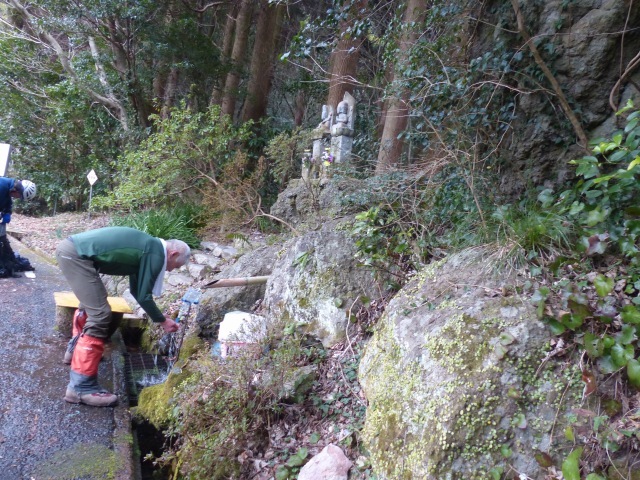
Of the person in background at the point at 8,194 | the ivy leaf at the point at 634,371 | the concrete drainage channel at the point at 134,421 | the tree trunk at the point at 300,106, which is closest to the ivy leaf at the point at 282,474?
the concrete drainage channel at the point at 134,421

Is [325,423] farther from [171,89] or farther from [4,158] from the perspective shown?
[171,89]

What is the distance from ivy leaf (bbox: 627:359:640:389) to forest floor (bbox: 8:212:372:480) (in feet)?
4.99

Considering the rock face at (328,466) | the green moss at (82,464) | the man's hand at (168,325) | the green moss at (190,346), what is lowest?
the green moss at (190,346)

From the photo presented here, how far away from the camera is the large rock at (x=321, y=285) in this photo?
4306 millimetres

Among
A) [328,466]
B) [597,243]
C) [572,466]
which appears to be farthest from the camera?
[328,466]

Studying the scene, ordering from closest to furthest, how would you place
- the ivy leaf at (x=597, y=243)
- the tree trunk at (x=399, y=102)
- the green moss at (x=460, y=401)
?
the green moss at (x=460, y=401)
the ivy leaf at (x=597, y=243)
the tree trunk at (x=399, y=102)

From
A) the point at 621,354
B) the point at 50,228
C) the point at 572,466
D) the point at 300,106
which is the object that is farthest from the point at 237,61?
the point at 572,466

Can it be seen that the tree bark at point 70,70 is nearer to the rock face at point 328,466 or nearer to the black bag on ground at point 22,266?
the black bag on ground at point 22,266

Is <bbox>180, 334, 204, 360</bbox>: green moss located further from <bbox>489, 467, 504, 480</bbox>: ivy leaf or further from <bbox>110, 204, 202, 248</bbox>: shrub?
<bbox>110, 204, 202, 248</bbox>: shrub

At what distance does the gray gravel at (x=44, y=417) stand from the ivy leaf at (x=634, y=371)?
10.0 ft

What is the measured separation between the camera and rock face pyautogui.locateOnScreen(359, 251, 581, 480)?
2428mm

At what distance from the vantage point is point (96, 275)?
388 cm

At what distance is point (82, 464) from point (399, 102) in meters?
5.41

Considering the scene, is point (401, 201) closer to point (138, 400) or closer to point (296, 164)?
point (138, 400)
